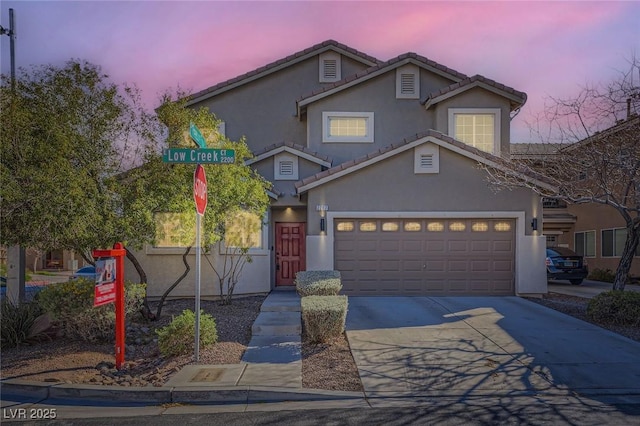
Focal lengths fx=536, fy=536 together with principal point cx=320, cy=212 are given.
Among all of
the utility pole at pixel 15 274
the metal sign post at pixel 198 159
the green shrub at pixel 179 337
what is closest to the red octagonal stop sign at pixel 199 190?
the metal sign post at pixel 198 159

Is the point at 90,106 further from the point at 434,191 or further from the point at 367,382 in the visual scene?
the point at 434,191

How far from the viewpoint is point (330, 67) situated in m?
19.5

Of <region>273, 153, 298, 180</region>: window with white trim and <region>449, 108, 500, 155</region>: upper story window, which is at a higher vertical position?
<region>449, 108, 500, 155</region>: upper story window

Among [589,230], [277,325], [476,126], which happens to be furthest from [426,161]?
[589,230]

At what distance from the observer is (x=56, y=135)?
9.02 meters

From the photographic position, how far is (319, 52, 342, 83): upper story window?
763 inches

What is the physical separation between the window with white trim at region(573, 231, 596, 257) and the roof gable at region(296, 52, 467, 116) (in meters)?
11.2

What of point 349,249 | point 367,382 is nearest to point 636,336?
point 367,382

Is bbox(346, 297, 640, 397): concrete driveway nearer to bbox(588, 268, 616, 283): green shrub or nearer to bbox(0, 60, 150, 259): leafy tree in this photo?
bbox(0, 60, 150, 259): leafy tree

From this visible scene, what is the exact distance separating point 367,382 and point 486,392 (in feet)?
5.03

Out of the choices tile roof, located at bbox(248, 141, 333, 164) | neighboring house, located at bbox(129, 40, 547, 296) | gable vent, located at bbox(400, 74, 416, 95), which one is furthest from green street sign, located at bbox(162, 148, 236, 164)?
gable vent, located at bbox(400, 74, 416, 95)

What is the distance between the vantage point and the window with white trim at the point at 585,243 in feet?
77.9

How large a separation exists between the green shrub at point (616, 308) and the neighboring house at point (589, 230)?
8857 millimetres

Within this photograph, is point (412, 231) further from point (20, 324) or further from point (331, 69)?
point (20, 324)
